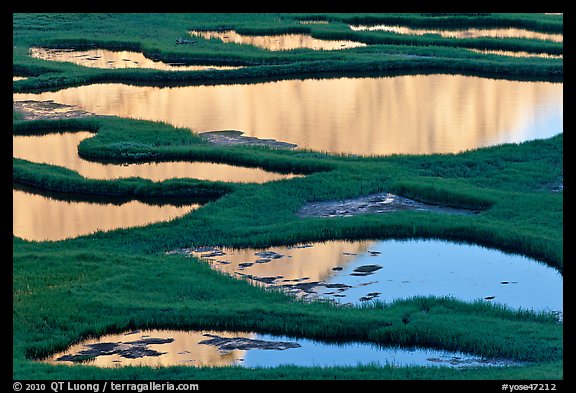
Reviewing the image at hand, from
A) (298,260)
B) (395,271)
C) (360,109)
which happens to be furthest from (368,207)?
(360,109)

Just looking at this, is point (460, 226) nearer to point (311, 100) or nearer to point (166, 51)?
point (311, 100)

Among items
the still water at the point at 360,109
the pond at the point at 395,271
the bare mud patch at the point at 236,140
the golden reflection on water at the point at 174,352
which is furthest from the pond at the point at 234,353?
the bare mud patch at the point at 236,140

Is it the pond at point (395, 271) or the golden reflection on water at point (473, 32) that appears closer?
the pond at point (395, 271)

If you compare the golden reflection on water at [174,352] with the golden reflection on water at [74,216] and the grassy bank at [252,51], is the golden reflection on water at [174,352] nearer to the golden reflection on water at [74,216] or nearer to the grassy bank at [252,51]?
the golden reflection on water at [74,216]

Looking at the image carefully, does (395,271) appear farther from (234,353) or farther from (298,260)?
(234,353)
